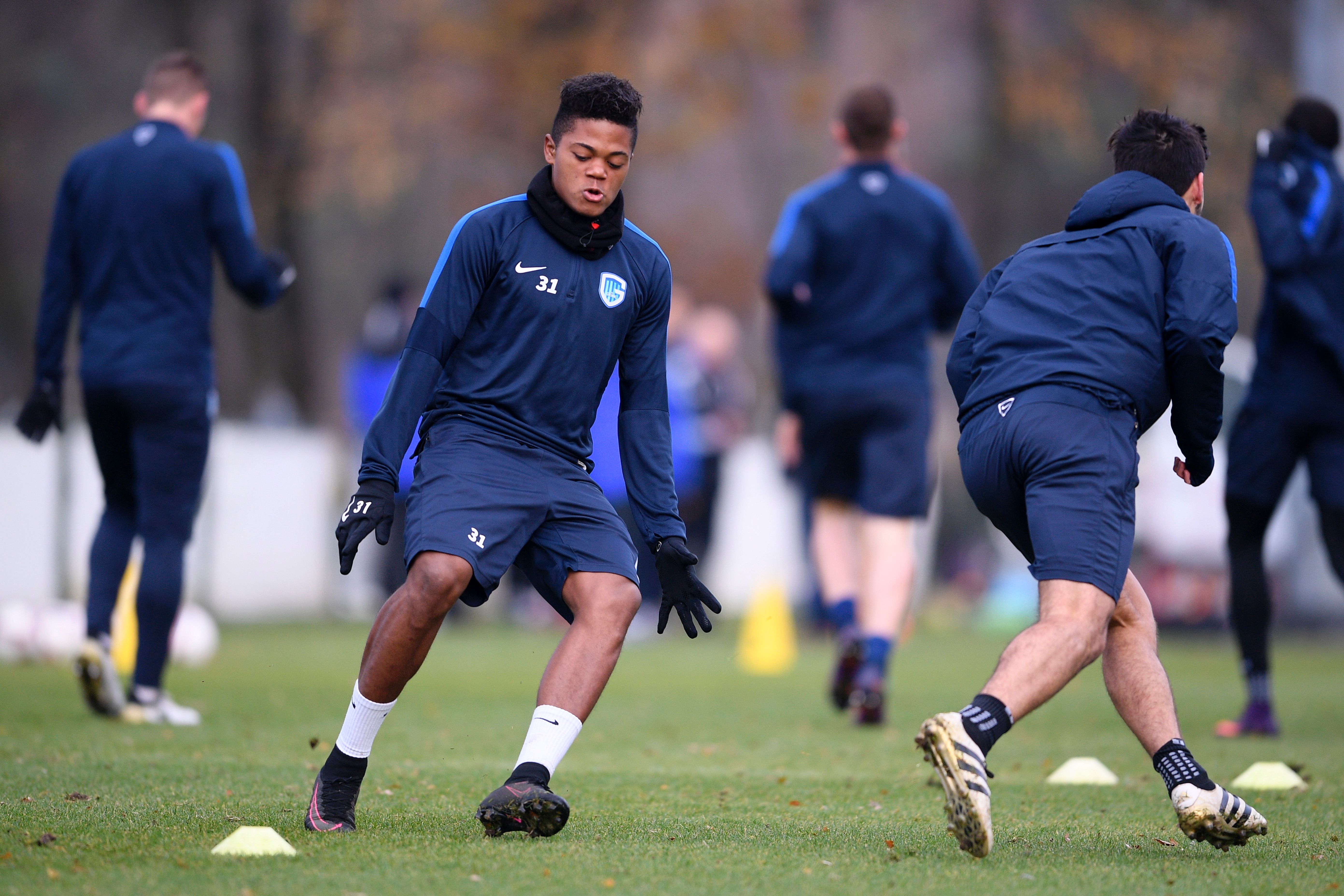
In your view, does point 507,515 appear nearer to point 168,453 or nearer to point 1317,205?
point 168,453

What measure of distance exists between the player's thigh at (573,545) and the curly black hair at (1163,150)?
1.80 m

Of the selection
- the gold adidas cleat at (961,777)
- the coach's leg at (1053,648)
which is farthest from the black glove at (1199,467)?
the gold adidas cleat at (961,777)

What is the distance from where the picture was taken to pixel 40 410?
23.8 ft

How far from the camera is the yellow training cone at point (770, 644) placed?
11.4 m

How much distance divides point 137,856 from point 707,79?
18.0m

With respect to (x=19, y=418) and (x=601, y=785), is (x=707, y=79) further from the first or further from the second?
(x=601, y=785)

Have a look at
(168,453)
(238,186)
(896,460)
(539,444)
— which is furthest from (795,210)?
(539,444)

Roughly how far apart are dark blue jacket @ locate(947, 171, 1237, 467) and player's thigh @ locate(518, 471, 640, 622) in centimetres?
106

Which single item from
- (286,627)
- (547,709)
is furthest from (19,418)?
(286,627)

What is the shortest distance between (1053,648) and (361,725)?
71.8 inches

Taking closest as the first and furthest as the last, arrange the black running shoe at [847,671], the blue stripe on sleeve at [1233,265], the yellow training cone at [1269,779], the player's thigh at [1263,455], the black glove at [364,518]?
the black glove at [364,518], the blue stripe on sleeve at [1233,265], the yellow training cone at [1269,779], the player's thigh at [1263,455], the black running shoe at [847,671]

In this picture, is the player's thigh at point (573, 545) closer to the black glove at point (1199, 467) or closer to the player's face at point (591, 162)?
the player's face at point (591, 162)

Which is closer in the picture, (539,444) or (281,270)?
(539,444)

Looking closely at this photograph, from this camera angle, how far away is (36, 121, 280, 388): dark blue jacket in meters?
7.30
